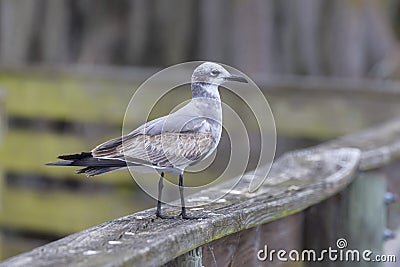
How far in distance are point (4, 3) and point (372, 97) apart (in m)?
3.55

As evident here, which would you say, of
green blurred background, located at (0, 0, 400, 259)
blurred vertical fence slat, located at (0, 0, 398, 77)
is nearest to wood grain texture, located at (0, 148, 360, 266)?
green blurred background, located at (0, 0, 400, 259)

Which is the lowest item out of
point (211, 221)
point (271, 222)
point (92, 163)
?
point (271, 222)

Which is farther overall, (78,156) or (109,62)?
(109,62)

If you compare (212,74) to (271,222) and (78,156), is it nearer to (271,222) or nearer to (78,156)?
(78,156)

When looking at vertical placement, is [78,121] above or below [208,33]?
below

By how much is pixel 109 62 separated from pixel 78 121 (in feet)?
9.32

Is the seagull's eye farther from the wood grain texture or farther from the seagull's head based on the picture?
the wood grain texture

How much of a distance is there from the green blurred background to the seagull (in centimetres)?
312

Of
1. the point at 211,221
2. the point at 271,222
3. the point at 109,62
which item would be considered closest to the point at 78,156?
the point at 211,221

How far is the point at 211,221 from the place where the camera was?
6.33ft

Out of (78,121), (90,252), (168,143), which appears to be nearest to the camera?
(90,252)

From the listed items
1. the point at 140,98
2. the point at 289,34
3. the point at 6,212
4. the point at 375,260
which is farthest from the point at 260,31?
the point at 375,260

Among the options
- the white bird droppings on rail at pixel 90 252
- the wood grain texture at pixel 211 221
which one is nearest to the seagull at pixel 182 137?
the wood grain texture at pixel 211 221

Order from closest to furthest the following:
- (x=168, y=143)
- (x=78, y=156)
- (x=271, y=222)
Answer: (x=78, y=156)
(x=168, y=143)
(x=271, y=222)
